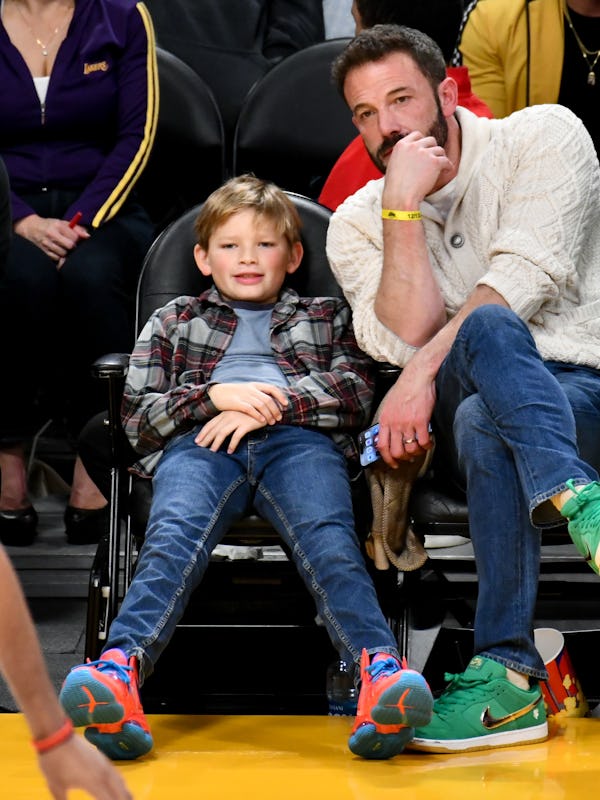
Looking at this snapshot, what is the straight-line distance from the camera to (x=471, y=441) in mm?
2279

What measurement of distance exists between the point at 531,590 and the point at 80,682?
73 centimetres

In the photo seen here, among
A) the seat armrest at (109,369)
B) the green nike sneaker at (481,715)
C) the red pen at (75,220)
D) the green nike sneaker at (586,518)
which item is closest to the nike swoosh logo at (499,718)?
the green nike sneaker at (481,715)

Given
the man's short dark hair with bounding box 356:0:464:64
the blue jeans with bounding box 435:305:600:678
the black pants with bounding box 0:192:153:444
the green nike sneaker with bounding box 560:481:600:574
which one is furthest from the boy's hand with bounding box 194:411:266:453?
the man's short dark hair with bounding box 356:0:464:64

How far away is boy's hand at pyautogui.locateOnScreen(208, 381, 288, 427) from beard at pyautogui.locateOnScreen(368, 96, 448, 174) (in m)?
0.53

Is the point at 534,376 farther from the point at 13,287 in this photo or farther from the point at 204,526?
the point at 13,287

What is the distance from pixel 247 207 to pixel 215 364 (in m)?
0.33

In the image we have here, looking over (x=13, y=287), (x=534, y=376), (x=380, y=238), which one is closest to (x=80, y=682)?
(x=534, y=376)

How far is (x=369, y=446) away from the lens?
2.52 metres

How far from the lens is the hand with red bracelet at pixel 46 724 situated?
1090mm

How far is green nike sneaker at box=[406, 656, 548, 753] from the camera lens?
2174mm

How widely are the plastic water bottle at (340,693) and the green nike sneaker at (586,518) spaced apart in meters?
0.57

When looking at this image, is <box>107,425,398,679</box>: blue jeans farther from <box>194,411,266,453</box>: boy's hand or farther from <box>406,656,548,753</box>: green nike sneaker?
<box>406,656,548,753</box>: green nike sneaker

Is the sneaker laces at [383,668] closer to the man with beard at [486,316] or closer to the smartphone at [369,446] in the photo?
the man with beard at [486,316]

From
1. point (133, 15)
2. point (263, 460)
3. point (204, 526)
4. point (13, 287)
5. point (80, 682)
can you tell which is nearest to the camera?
point (80, 682)
